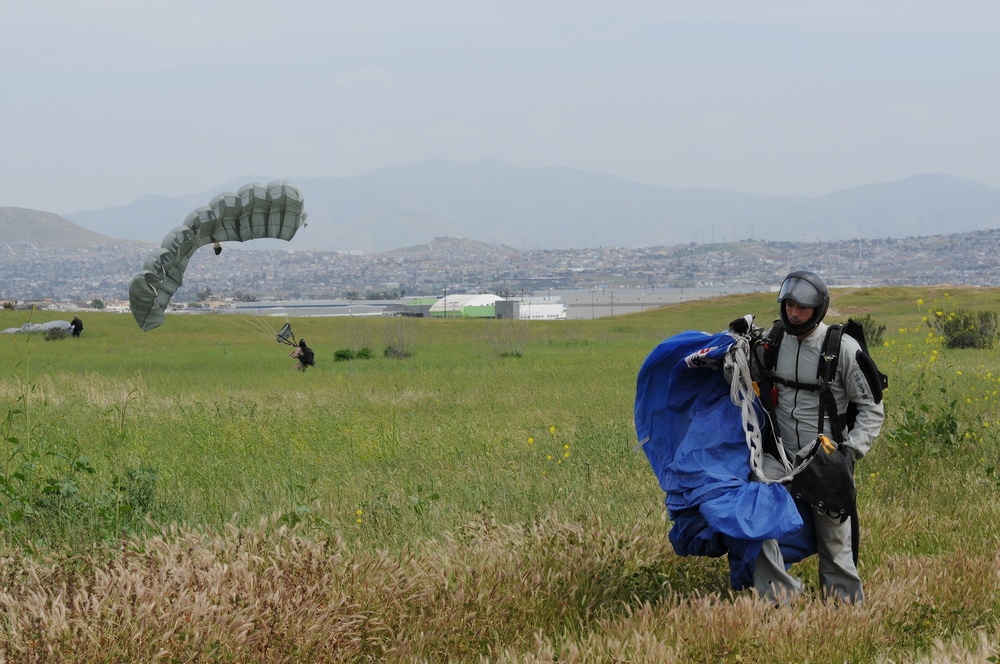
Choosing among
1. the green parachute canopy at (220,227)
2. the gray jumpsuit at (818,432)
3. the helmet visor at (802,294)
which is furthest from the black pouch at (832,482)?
→ the green parachute canopy at (220,227)

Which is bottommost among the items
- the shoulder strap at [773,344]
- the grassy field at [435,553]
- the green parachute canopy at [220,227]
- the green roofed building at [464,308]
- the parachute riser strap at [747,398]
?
the green roofed building at [464,308]

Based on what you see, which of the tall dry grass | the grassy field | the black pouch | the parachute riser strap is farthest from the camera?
the parachute riser strap

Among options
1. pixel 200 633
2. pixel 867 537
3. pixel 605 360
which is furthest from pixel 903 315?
pixel 200 633

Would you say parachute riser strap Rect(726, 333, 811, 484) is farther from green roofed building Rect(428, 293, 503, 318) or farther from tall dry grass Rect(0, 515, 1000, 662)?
green roofed building Rect(428, 293, 503, 318)

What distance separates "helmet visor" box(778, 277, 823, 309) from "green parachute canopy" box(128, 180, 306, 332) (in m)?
13.0

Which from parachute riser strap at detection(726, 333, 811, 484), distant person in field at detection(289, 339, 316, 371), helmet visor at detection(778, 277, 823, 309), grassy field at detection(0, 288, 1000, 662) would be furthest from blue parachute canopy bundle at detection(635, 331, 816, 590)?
distant person in field at detection(289, 339, 316, 371)

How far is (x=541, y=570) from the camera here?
539cm

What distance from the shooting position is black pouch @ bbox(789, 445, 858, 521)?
507 centimetres

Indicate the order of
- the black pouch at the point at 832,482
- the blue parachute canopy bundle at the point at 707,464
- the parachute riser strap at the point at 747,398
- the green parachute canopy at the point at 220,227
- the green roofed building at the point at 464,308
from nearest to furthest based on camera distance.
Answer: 1. the blue parachute canopy bundle at the point at 707,464
2. the black pouch at the point at 832,482
3. the parachute riser strap at the point at 747,398
4. the green parachute canopy at the point at 220,227
5. the green roofed building at the point at 464,308

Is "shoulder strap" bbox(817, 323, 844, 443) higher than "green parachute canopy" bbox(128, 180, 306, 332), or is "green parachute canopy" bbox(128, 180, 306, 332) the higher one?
"green parachute canopy" bbox(128, 180, 306, 332)

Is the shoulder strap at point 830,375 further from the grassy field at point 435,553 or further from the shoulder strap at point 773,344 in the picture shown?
the grassy field at point 435,553

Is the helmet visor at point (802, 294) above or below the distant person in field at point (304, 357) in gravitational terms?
above

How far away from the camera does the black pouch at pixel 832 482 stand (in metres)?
5.07

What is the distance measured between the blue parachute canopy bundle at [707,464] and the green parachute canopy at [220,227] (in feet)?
40.8
